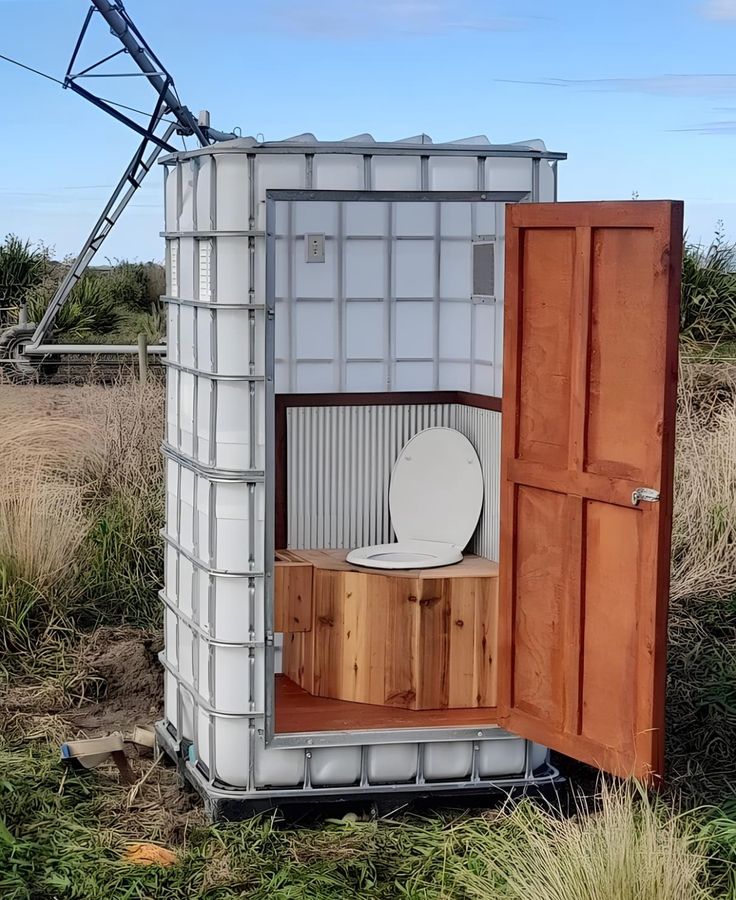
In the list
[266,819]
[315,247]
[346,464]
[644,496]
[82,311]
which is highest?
[315,247]

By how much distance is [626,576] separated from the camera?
4.24 m

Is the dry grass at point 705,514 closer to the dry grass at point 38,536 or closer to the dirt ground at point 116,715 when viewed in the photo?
the dirt ground at point 116,715

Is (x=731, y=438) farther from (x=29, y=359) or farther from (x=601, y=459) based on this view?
(x=29, y=359)

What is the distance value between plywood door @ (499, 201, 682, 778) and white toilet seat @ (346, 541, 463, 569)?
794 mm

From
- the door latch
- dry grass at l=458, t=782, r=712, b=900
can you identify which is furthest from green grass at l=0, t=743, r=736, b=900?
the door latch

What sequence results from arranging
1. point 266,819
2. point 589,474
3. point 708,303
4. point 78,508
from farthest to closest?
point 708,303 < point 78,508 < point 266,819 < point 589,474

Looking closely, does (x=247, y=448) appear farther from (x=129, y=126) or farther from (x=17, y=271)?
(x=17, y=271)

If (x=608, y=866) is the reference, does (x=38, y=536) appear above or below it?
above

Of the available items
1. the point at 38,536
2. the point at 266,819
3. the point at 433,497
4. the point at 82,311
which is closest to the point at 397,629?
the point at 433,497

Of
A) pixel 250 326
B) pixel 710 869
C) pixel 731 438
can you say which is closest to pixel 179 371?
pixel 250 326

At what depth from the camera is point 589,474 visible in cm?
435

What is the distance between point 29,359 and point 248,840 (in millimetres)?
13065

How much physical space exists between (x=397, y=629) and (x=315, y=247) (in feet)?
5.73

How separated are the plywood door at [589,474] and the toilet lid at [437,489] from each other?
119 centimetres
